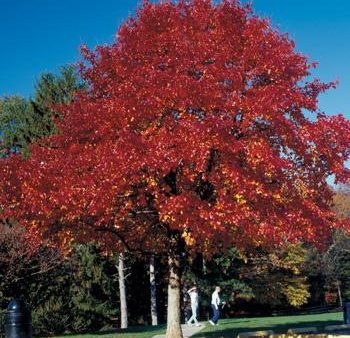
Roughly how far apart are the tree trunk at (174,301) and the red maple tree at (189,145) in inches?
1.3

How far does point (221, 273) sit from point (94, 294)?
1028cm

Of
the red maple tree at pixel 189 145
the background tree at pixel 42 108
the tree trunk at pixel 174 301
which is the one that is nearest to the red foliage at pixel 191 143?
the red maple tree at pixel 189 145

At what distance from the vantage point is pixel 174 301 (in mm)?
18000

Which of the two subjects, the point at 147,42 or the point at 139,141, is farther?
the point at 147,42

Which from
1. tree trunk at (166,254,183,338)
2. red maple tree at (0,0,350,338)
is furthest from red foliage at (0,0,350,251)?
tree trunk at (166,254,183,338)

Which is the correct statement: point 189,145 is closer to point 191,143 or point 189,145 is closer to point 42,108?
point 191,143

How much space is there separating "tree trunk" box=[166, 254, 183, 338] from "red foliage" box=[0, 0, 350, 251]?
1280 mm

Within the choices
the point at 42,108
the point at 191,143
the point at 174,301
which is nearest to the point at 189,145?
the point at 191,143

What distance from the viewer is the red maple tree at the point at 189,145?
1418 cm

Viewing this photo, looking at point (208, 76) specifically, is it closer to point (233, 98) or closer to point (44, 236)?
point (233, 98)

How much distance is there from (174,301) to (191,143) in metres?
6.40

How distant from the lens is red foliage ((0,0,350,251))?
1417cm

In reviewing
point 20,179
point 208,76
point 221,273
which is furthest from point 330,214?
point 221,273

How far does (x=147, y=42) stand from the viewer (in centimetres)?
1684
